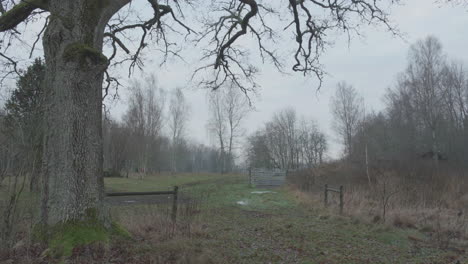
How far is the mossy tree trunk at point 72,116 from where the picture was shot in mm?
4445

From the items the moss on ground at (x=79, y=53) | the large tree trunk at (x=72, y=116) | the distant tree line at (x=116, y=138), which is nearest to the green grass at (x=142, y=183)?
the distant tree line at (x=116, y=138)

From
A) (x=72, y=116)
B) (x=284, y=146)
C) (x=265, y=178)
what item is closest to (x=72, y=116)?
(x=72, y=116)

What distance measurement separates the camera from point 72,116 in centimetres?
457

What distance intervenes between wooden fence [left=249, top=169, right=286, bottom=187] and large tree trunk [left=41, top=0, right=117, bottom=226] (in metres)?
19.6

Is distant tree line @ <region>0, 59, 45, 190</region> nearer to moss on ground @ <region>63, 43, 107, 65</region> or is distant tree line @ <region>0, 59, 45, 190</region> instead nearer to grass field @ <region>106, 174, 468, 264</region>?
moss on ground @ <region>63, 43, 107, 65</region>

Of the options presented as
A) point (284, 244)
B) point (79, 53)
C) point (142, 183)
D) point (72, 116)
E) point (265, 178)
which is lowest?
point (142, 183)

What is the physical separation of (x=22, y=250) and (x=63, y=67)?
2.64 meters

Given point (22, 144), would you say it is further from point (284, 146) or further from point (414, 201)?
point (284, 146)

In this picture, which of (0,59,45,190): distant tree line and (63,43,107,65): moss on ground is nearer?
(0,59,45,190): distant tree line

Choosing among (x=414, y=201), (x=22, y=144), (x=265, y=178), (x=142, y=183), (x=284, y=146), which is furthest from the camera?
(x=284, y=146)

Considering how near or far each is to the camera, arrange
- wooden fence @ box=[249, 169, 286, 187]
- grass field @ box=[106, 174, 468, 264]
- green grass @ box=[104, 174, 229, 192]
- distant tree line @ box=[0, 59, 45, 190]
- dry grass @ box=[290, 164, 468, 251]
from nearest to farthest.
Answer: distant tree line @ box=[0, 59, 45, 190] < grass field @ box=[106, 174, 468, 264] < dry grass @ box=[290, 164, 468, 251] < green grass @ box=[104, 174, 229, 192] < wooden fence @ box=[249, 169, 286, 187]

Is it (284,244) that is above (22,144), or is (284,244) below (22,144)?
below

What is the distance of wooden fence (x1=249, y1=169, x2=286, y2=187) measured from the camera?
2395cm

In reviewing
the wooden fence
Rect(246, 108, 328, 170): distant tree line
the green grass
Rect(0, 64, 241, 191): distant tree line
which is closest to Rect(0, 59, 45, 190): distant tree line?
Rect(0, 64, 241, 191): distant tree line
